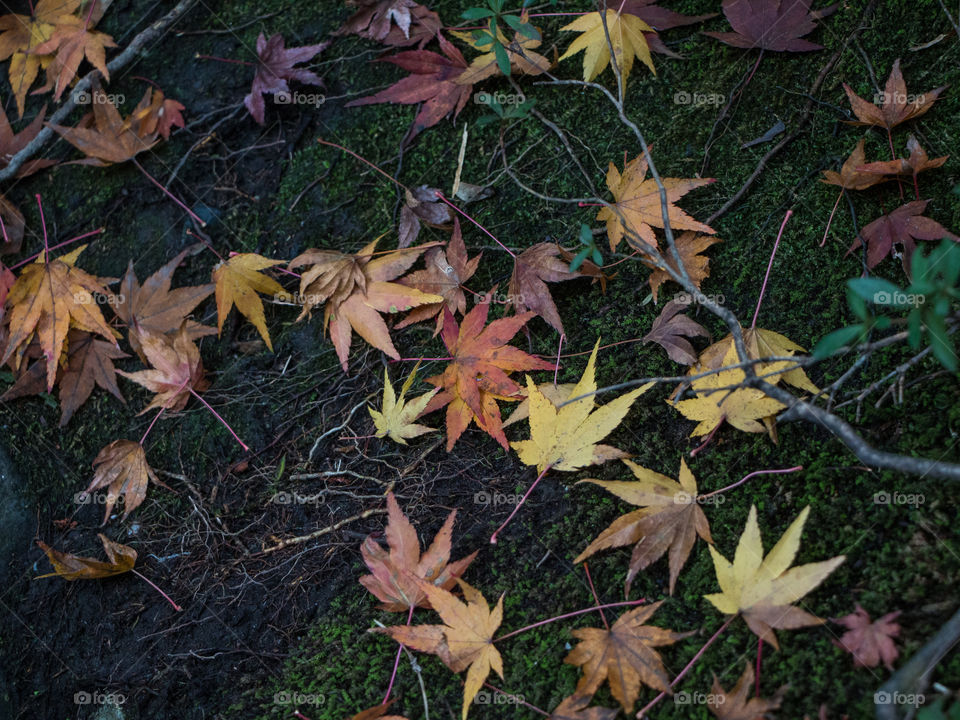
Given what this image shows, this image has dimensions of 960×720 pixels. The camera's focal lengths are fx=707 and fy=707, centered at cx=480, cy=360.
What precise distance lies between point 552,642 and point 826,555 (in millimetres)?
622

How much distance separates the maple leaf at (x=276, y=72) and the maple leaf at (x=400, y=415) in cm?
117

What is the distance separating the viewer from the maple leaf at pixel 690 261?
192 centimetres

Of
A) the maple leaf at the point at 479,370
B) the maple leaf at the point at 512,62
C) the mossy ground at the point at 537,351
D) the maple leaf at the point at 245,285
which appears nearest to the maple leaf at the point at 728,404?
the mossy ground at the point at 537,351

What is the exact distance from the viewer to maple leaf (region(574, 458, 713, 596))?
1601mm

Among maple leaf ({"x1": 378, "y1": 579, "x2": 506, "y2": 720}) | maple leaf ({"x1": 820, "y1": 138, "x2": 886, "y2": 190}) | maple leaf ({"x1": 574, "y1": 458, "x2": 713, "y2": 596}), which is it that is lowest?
maple leaf ({"x1": 378, "y1": 579, "x2": 506, "y2": 720})

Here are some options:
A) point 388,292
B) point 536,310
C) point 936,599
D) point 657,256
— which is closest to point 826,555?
point 936,599

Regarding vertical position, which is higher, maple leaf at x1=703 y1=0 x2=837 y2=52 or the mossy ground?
maple leaf at x1=703 y1=0 x2=837 y2=52

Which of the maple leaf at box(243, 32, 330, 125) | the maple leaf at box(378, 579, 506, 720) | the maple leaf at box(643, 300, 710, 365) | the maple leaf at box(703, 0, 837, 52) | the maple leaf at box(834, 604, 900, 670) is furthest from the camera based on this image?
the maple leaf at box(243, 32, 330, 125)

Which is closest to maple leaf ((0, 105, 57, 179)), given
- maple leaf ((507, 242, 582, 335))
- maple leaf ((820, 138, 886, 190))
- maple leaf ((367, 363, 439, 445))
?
maple leaf ((367, 363, 439, 445))

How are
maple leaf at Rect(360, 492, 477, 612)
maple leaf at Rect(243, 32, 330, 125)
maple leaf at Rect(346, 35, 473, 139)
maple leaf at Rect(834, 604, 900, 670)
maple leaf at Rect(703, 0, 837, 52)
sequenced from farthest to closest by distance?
maple leaf at Rect(243, 32, 330, 125) < maple leaf at Rect(346, 35, 473, 139) < maple leaf at Rect(703, 0, 837, 52) < maple leaf at Rect(360, 492, 477, 612) < maple leaf at Rect(834, 604, 900, 670)

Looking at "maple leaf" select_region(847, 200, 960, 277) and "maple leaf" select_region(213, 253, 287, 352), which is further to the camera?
"maple leaf" select_region(213, 253, 287, 352)

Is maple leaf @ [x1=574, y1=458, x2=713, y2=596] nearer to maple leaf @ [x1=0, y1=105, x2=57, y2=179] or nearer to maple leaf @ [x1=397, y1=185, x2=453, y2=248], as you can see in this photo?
maple leaf @ [x1=397, y1=185, x2=453, y2=248]

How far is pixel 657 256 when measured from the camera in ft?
6.01

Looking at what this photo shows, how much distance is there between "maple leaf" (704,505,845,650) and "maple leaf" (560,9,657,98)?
4.56 feet
